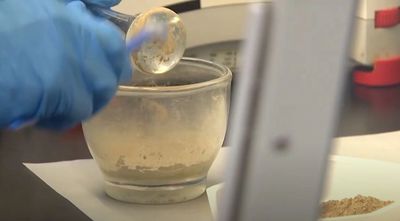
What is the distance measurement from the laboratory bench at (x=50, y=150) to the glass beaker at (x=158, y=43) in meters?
0.16

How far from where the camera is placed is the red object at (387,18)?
4.17 feet

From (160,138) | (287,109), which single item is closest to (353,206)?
(160,138)

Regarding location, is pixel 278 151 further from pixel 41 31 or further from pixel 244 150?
pixel 41 31

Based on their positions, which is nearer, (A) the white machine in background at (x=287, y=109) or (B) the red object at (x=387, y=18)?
(A) the white machine in background at (x=287, y=109)

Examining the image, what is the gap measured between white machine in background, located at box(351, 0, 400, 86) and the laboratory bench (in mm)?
19

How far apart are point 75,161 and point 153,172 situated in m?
0.18

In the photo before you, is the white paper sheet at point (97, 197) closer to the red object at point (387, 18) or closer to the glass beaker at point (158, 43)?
the glass beaker at point (158, 43)

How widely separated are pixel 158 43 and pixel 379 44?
62 centimetres

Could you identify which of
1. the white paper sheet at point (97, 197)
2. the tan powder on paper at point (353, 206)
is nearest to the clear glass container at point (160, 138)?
the white paper sheet at point (97, 197)

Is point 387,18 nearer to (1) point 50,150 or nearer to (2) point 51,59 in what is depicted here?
(1) point 50,150

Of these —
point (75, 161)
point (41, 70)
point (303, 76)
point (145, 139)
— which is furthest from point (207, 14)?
point (303, 76)

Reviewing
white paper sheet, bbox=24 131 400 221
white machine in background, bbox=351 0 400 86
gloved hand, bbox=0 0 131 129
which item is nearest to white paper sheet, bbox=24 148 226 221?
white paper sheet, bbox=24 131 400 221

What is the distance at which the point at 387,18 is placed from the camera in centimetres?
128

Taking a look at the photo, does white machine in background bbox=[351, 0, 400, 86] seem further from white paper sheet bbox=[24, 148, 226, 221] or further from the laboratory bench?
white paper sheet bbox=[24, 148, 226, 221]
